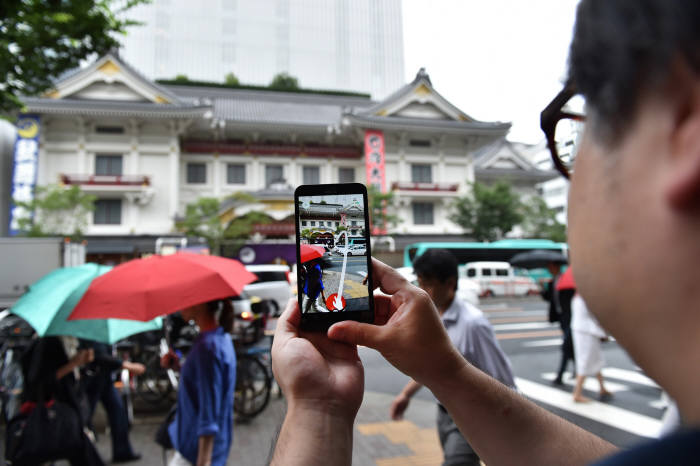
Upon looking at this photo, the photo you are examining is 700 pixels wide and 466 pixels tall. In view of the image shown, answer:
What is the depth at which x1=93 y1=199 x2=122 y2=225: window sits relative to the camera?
728 inches

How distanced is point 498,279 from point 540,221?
5182mm

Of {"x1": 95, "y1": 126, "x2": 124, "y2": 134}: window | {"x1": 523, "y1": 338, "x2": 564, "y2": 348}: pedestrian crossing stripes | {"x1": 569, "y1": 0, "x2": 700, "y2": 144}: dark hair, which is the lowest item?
{"x1": 523, "y1": 338, "x2": 564, "y2": 348}: pedestrian crossing stripes

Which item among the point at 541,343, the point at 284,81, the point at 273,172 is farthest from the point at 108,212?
the point at 541,343

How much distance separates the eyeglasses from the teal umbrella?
119 inches

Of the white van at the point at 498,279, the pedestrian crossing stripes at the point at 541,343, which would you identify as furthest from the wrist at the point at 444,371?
the white van at the point at 498,279

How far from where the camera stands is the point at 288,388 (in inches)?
32.8

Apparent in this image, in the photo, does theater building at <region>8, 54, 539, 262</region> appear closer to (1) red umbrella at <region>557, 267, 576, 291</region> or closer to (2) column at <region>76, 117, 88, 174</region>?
(2) column at <region>76, 117, 88, 174</region>

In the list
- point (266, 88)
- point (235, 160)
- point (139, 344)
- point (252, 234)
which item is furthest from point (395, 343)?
point (266, 88)

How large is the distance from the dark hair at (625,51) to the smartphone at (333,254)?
0.50m

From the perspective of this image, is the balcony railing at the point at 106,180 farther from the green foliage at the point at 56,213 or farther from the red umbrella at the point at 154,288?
the red umbrella at the point at 154,288

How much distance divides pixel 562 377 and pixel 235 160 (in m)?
17.4

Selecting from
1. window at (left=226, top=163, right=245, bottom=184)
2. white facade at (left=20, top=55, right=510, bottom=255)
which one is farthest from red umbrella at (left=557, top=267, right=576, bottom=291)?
window at (left=226, top=163, right=245, bottom=184)

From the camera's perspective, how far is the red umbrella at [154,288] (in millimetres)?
2596

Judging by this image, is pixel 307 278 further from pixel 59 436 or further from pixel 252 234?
pixel 252 234
